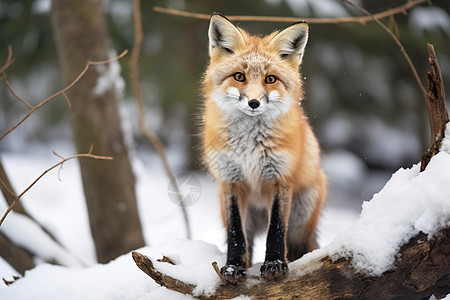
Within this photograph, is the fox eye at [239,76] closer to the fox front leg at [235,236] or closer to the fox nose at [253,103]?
the fox nose at [253,103]

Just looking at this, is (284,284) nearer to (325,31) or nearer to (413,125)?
(325,31)

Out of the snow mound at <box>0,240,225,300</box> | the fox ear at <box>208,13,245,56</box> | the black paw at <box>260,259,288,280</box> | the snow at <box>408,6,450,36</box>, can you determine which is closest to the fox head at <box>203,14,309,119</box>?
the fox ear at <box>208,13,245,56</box>

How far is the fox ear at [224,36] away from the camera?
6.61 feet

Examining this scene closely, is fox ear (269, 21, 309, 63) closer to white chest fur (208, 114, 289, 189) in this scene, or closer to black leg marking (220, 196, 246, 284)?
white chest fur (208, 114, 289, 189)

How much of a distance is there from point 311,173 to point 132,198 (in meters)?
1.80

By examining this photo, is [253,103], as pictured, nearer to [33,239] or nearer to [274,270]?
[274,270]

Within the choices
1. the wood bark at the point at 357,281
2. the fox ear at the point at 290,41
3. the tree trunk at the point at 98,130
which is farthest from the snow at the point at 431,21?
the wood bark at the point at 357,281

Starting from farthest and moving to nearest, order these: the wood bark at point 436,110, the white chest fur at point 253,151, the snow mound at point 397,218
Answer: the white chest fur at point 253,151 < the wood bark at point 436,110 < the snow mound at point 397,218

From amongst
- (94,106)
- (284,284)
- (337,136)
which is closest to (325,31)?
(337,136)

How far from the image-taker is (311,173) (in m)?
2.47

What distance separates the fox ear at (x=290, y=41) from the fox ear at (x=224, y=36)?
0.56 ft

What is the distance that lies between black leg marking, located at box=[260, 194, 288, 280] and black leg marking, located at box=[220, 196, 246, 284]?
0.12m

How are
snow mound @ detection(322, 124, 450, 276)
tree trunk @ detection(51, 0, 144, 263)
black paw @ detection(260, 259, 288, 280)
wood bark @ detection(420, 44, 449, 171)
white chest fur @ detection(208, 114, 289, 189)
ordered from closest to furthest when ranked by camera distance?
snow mound @ detection(322, 124, 450, 276) → wood bark @ detection(420, 44, 449, 171) → black paw @ detection(260, 259, 288, 280) → white chest fur @ detection(208, 114, 289, 189) → tree trunk @ detection(51, 0, 144, 263)

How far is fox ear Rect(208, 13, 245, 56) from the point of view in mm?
2014
